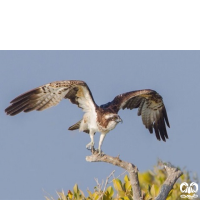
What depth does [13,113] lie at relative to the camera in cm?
1060

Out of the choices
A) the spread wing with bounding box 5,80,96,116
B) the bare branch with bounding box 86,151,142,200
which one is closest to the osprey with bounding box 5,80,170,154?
the spread wing with bounding box 5,80,96,116

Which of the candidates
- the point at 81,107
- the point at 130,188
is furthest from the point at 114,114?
the point at 130,188

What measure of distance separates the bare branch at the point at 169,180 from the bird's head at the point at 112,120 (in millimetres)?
1104

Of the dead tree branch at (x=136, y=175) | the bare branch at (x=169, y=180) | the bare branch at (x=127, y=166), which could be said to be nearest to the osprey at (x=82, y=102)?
the bare branch at (x=127, y=166)

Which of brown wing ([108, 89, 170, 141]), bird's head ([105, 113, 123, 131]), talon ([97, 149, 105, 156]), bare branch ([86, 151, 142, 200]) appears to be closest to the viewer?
bare branch ([86, 151, 142, 200])

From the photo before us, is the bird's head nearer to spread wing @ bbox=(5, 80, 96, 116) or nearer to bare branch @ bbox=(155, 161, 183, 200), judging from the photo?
spread wing @ bbox=(5, 80, 96, 116)

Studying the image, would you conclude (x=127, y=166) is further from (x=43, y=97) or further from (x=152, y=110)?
(x=152, y=110)

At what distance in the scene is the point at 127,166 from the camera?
10.0 m

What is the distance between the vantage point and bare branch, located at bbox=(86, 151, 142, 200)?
9.80 meters

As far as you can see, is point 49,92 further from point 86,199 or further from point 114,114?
point 86,199

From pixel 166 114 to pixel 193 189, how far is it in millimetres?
1993

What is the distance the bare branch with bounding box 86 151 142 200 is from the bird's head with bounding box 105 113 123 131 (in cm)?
60

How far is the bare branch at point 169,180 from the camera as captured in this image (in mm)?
9898

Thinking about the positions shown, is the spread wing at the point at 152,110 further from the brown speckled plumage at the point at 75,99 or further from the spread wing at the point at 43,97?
the spread wing at the point at 43,97
